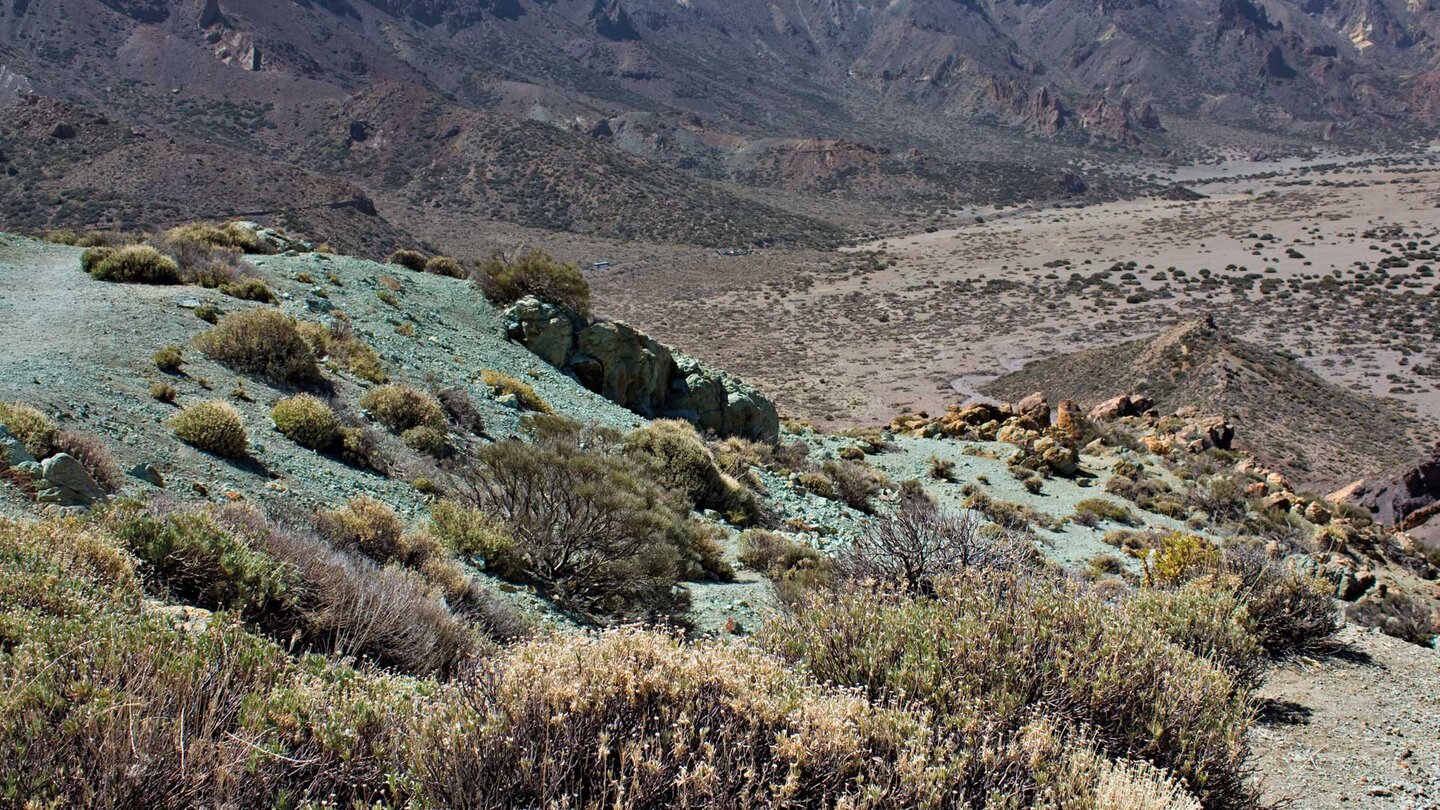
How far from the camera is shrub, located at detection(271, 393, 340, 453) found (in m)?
9.22

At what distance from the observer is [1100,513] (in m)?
16.9

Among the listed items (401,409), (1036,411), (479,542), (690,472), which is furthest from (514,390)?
(1036,411)

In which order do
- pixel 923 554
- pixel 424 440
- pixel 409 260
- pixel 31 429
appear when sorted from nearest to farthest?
pixel 31 429 < pixel 923 554 < pixel 424 440 < pixel 409 260

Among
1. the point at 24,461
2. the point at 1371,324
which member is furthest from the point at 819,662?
the point at 1371,324

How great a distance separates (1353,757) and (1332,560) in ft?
29.9

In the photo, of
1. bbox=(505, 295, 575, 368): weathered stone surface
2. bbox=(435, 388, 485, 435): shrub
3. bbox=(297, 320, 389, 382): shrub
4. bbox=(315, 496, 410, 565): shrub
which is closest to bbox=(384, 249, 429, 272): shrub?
bbox=(505, 295, 575, 368): weathered stone surface

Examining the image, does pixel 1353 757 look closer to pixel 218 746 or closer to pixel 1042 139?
pixel 218 746

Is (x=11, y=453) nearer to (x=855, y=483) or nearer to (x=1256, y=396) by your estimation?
(x=855, y=483)

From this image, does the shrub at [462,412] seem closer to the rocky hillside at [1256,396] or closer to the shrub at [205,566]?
the shrub at [205,566]

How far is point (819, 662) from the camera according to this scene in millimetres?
4492

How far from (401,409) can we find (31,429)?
4.98 m

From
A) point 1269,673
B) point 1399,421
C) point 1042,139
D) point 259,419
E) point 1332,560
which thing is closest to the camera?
point 1269,673

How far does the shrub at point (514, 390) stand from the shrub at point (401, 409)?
114 inches

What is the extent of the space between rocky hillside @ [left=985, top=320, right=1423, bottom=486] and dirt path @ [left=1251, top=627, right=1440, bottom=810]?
20.6m
